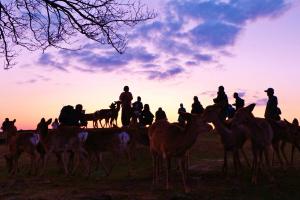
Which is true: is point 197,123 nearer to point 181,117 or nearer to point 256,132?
point 181,117

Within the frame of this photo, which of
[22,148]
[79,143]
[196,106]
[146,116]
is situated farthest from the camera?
[146,116]

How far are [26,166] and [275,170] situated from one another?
10211mm

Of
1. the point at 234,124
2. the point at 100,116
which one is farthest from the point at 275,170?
the point at 100,116

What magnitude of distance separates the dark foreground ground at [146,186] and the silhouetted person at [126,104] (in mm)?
5251

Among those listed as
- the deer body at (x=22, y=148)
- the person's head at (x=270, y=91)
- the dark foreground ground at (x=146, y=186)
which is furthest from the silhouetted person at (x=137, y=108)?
the person's head at (x=270, y=91)

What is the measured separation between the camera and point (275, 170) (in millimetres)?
16484

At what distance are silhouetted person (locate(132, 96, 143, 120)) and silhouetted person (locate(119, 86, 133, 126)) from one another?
0.93 meters

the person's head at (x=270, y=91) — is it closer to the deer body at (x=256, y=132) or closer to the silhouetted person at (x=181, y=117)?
the silhouetted person at (x=181, y=117)

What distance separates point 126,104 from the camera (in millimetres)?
24172

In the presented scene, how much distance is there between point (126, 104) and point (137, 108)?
72.3 inches

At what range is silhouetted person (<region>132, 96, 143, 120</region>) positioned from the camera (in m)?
25.5

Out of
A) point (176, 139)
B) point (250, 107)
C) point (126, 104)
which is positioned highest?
point (126, 104)

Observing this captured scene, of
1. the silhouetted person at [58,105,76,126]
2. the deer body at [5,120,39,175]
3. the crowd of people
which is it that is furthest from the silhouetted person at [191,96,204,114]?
the deer body at [5,120,39,175]

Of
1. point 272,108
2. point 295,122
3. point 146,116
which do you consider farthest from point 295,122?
point 146,116
